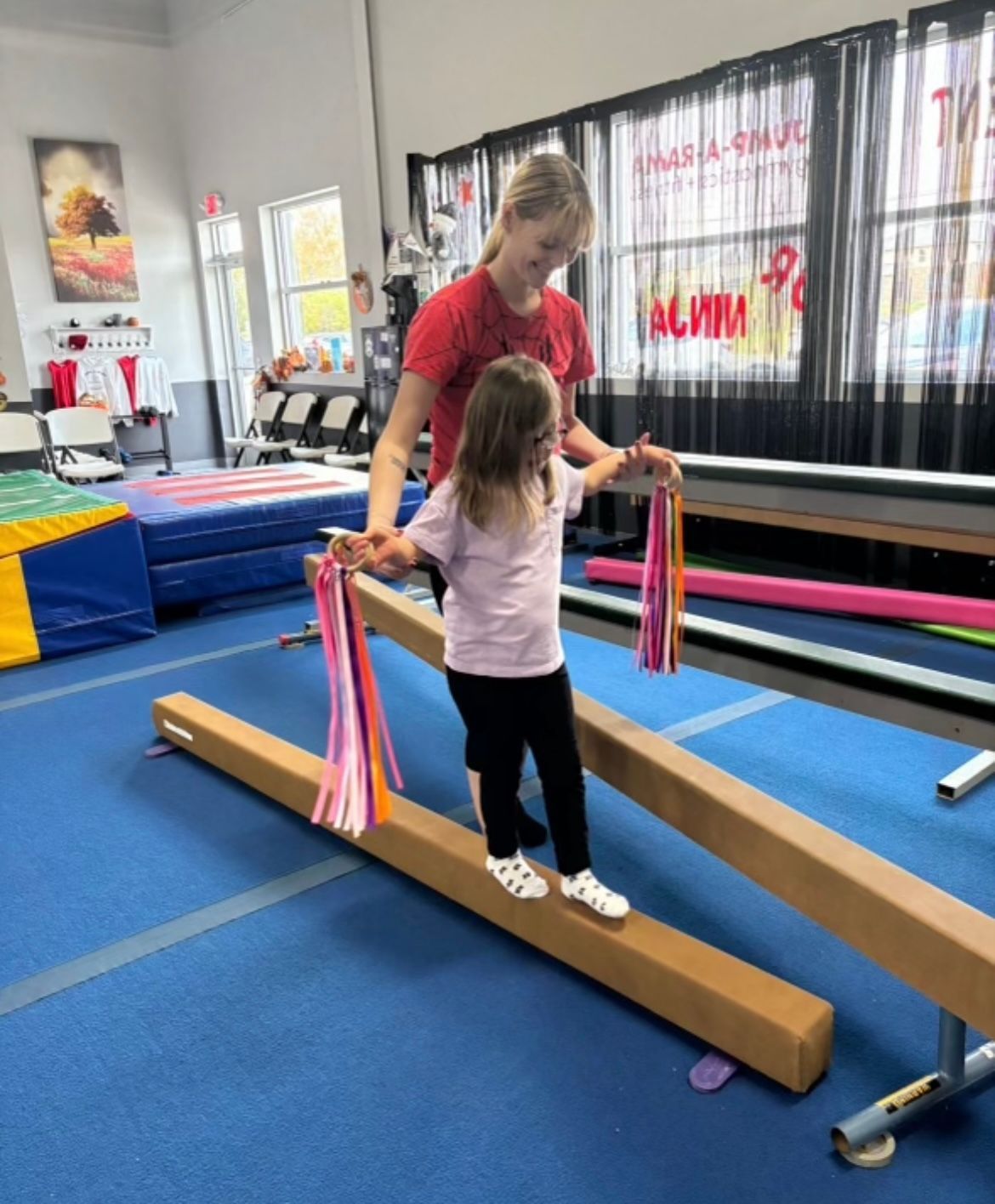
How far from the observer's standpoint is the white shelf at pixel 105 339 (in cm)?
970

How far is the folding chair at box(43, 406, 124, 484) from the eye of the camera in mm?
7945

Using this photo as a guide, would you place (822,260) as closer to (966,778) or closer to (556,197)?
(966,778)

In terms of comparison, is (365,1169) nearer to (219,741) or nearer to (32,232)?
(219,741)

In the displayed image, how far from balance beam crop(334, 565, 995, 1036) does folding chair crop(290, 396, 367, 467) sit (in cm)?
640

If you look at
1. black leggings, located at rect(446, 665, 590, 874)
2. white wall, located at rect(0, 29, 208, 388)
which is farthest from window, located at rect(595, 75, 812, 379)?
white wall, located at rect(0, 29, 208, 388)

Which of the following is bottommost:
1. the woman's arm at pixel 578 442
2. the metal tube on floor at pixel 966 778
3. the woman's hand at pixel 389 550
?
the metal tube on floor at pixel 966 778

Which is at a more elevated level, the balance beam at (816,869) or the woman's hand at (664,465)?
the woman's hand at (664,465)

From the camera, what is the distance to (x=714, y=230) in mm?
5070

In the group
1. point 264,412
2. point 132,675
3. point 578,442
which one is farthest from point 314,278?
point 578,442

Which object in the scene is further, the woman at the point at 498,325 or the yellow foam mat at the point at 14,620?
the yellow foam mat at the point at 14,620

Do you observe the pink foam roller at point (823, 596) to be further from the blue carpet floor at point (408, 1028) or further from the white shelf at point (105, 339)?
the white shelf at point (105, 339)

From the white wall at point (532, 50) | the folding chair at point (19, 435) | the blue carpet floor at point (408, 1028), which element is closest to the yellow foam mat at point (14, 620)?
the blue carpet floor at point (408, 1028)

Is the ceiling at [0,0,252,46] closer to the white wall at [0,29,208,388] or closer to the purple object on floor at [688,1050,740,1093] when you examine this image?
the white wall at [0,29,208,388]

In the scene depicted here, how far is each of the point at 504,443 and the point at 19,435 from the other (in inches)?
276
